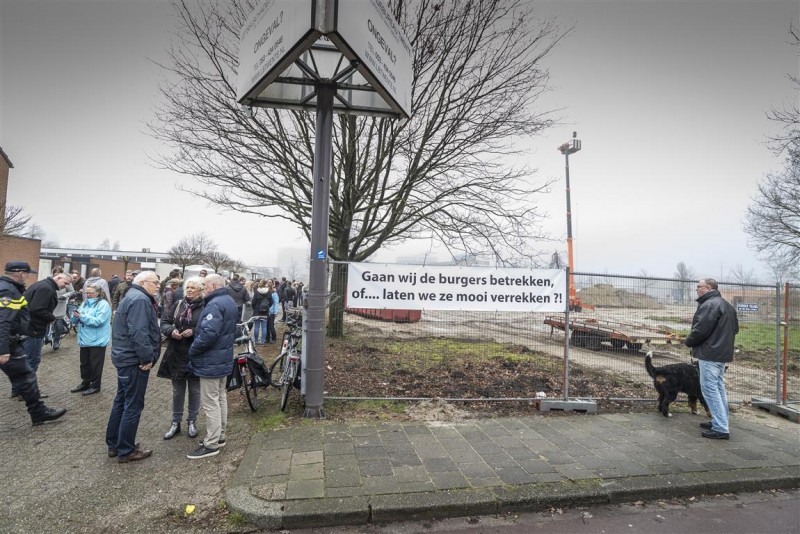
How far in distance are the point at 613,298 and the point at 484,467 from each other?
3.75m

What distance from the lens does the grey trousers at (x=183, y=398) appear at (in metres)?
4.56

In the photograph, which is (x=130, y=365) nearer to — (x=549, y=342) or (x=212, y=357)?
(x=212, y=357)

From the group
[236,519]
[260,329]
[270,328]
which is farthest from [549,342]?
[270,328]

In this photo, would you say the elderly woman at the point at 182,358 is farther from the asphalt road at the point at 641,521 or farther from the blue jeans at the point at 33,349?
the blue jeans at the point at 33,349

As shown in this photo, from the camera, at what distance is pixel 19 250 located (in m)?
28.1

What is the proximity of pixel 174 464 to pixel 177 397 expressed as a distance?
91cm

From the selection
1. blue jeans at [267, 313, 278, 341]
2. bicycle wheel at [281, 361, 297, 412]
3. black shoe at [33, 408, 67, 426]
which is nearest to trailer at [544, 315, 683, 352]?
bicycle wheel at [281, 361, 297, 412]

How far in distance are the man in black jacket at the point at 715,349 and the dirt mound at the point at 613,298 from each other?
0.91 m

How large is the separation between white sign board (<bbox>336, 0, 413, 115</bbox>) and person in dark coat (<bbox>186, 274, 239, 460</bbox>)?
2.94 m

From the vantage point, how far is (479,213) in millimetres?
10531

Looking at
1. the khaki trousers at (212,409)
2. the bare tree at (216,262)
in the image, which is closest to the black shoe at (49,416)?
the khaki trousers at (212,409)

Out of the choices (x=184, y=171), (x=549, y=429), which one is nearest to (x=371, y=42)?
(x=549, y=429)

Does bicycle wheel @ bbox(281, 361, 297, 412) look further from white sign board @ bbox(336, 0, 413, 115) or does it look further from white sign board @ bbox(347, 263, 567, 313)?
white sign board @ bbox(336, 0, 413, 115)

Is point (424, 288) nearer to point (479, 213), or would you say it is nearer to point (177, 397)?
point (177, 397)
